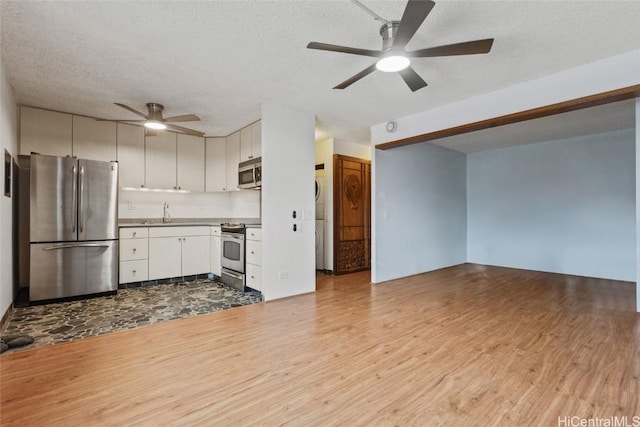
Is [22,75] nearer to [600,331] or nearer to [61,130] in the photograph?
[61,130]

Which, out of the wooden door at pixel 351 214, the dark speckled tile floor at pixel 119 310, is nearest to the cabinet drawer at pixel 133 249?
the dark speckled tile floor at pixel 119 310

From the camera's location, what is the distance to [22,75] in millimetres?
3104

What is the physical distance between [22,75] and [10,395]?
3037 mm

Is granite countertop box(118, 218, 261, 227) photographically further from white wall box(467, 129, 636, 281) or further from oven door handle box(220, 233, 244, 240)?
white wall box(467, 129, 636, 281)

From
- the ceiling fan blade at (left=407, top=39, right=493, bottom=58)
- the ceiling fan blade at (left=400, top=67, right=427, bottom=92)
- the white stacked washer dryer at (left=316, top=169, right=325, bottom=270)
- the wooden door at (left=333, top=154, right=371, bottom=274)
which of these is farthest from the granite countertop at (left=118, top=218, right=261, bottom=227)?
the ceiling fan blade at (left=407, top=39, right=493, bottom=58)

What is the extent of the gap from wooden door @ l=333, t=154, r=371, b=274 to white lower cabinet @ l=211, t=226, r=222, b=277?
2002 mm

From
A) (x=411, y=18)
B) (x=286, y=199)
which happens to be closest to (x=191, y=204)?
(x=286, y=199)

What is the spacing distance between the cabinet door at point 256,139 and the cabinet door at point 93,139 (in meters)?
2.07

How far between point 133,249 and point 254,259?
6.19 ft

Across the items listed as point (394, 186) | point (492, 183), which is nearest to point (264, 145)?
point (394, 186)

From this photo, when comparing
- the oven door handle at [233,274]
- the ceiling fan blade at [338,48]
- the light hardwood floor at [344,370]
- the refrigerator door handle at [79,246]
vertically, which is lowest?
the light hardwood floor at [344,370]

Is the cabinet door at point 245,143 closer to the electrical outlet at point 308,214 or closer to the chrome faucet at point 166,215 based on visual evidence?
the electrical outlet at point 308,214

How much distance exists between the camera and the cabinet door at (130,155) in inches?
184

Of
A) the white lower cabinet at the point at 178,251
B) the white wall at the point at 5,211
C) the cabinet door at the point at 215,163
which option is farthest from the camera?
the cabinet door at the point at 215,163
